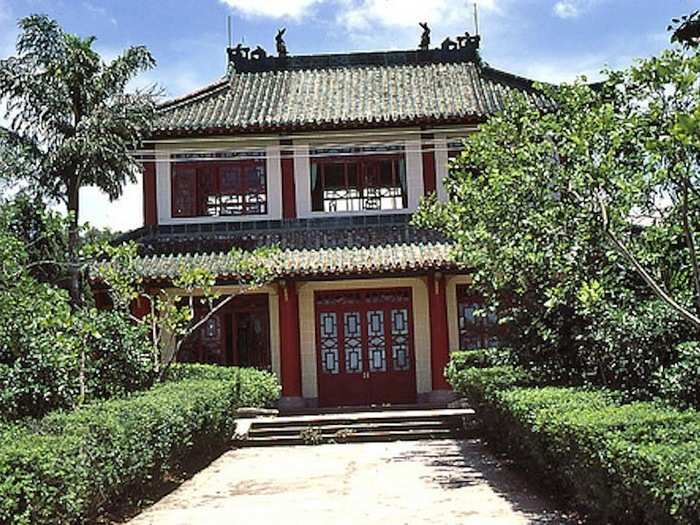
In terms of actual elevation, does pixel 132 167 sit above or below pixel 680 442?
above

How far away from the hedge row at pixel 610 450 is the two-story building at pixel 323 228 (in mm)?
8146

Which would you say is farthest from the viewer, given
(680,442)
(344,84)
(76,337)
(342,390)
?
(344,84)

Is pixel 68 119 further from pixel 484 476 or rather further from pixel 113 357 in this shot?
pixel 484 476

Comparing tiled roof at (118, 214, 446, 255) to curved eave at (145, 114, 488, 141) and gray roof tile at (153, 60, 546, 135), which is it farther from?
gray roof tile at (153, 60, 546, 135)

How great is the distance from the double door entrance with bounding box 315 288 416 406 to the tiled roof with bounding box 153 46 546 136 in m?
3.64

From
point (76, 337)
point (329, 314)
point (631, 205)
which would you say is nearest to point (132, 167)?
point (329, 314)

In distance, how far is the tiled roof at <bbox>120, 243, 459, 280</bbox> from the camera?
56.9 feet

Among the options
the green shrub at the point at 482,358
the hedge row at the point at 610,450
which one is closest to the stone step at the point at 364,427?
the green shrub at the point at 482,358

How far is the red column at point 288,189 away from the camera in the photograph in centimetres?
1945

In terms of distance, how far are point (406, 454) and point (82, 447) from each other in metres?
6.77

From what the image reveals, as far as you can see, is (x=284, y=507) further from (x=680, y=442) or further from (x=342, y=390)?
(x=342, y=390)

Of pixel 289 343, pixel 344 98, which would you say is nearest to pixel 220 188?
pixel 344 98

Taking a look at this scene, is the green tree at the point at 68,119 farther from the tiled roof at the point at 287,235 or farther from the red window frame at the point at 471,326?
the red window frame at the point at 471,326

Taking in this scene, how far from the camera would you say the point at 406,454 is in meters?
13.3
